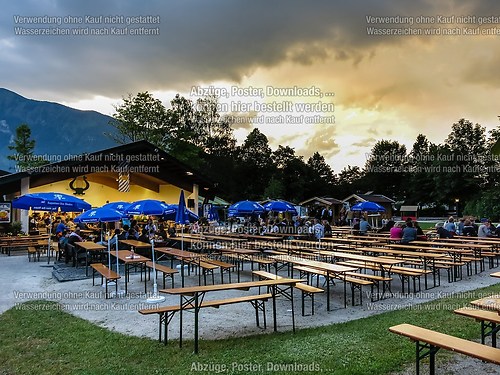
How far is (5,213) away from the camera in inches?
762

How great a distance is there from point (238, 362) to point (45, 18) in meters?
14.4

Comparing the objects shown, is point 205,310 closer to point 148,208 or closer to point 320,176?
point 148,208

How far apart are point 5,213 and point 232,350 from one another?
61.9 ft

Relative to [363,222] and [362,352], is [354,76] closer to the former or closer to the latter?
[363,222]

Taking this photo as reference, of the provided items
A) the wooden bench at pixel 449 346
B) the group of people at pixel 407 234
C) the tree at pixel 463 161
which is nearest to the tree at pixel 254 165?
the tree at pixel 463 161

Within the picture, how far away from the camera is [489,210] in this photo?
35.1 m

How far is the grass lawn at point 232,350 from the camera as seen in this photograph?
438cm

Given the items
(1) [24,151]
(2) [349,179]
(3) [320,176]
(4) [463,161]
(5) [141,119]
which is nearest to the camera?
(5) [141,119]

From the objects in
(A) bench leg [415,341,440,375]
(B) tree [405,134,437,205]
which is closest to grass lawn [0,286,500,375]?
(A) bench leg [415,341,440,375]

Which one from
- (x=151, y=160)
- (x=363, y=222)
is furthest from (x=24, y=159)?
(x=363, y=222)

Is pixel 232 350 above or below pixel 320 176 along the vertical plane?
below

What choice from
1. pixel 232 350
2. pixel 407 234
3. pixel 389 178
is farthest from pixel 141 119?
pixel 389 178

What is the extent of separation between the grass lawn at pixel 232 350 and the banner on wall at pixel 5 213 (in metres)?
15.1

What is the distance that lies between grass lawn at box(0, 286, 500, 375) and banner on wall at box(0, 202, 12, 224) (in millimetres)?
15098
